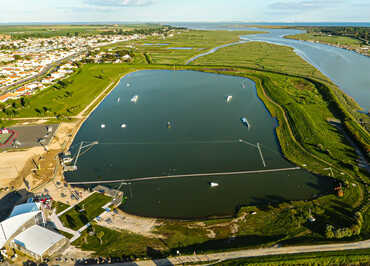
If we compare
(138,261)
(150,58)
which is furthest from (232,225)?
(150,58)

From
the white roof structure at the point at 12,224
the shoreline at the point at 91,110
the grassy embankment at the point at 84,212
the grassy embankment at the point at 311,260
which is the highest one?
the shoreline at the point at 91,110

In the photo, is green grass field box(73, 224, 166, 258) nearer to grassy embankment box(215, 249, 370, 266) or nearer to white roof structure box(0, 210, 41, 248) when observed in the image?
white roof structure box(0, 210, 41, 248)

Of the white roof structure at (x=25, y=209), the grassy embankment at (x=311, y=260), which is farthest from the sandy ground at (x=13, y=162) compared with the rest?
the grassy embankment at (x=311, y=260)

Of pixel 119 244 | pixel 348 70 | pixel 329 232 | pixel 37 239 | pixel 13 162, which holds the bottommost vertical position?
pixel 119 244

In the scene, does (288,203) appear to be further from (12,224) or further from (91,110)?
(91,110)

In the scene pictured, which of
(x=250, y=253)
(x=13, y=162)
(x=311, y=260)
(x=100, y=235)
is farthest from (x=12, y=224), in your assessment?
(x=311, y=260)

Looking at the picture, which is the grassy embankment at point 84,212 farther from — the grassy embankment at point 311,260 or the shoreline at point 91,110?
the shoreline at point 91,110
